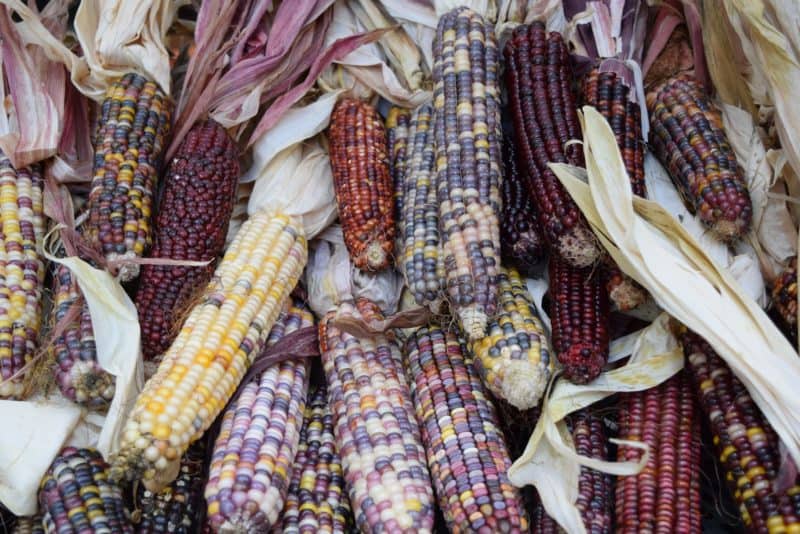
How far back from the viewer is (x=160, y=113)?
3.12m

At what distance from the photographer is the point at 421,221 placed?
9.27 ft

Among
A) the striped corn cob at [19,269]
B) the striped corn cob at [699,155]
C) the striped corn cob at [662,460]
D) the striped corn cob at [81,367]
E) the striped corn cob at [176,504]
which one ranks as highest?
the striped corn cob at [699,155]

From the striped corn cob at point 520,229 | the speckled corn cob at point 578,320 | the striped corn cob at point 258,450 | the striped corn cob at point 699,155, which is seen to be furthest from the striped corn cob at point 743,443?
the striped corn cob at point 258,450

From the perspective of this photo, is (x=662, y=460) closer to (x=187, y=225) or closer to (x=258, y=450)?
(x=258, y=450)

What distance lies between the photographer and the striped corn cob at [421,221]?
2650mm

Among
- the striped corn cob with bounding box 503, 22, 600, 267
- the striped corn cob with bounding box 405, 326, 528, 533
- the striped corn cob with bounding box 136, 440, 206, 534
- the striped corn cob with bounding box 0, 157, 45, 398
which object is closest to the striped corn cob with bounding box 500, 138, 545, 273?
the striped corn cob with bounding box 503, 22, 600, 267

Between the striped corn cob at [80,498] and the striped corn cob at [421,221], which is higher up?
the striped corn cob at [421,221]

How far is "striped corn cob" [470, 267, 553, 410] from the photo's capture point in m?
2.36

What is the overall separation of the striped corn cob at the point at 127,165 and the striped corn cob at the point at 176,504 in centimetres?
75

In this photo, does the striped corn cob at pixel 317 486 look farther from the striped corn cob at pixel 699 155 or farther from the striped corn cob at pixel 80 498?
the striped corn cob at pixel 699 155

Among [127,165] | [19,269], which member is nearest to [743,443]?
[127,165]

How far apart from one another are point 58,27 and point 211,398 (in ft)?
6.89

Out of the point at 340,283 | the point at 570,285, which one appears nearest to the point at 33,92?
the point at 340,283

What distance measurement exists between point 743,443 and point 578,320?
0.62 metres
